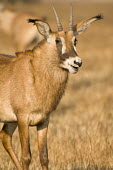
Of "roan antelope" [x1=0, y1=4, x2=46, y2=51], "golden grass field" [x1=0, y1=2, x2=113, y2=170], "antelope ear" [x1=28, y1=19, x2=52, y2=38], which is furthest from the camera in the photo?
"roan antelope" [x1=0, y1=4, x2=46, y2=51]

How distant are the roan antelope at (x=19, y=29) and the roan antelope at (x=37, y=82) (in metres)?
10.4

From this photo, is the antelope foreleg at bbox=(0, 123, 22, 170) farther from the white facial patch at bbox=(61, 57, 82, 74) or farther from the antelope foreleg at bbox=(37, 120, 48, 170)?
the white facial patch at bbox=(61, 57, 82, 74)

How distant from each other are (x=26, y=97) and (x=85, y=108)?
691 centimetres

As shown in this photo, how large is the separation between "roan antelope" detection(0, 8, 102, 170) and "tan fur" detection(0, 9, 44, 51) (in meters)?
10.4

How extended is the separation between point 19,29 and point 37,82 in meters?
12.5

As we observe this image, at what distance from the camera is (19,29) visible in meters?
19.4

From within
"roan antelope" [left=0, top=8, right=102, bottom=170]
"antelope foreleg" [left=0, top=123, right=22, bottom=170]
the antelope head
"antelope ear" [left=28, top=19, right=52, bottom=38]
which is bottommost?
"antelope foreleg" [left=0, top=123, right=22, bottom=170]

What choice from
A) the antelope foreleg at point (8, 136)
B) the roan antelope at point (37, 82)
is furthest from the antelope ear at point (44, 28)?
the antelope foreleg at point (8, 136)

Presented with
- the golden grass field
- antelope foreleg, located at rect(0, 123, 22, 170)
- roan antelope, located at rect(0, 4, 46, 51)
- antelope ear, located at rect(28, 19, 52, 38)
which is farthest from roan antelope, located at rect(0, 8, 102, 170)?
roan antelope, located at rect(0, 4, 46, 51)

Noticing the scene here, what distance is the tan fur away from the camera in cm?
1852

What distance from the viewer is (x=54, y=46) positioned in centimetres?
717

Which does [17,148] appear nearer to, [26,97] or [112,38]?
[26,97]

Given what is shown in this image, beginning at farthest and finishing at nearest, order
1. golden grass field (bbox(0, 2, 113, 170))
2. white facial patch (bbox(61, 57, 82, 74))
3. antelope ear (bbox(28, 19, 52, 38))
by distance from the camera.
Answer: golden grass field (bbox(0, 2, 113, 170))
antelope ear (bbox(28, 19, 52, 38))
white facial patch (bbox(61, 57, 82, 74))

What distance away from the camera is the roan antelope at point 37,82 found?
6.93m
